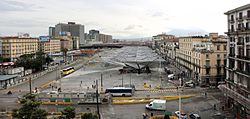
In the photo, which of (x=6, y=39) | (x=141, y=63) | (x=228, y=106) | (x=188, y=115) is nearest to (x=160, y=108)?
(x=188, y=115)

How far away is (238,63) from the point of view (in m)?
34.2

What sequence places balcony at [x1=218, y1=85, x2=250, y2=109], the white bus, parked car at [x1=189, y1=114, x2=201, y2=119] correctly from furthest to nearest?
the white bus
parked car at [x1=189, y1=114, x2=201, y2=119]
balcony at [x1=218, y1=85, x2=250, y2=109]

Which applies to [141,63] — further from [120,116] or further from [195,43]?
[120,116]

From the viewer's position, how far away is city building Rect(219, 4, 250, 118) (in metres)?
31.5

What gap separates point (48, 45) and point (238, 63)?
11707 centimetres

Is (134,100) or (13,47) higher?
(13,47)

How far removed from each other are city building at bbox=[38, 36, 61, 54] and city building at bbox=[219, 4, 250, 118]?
10460 centimetres

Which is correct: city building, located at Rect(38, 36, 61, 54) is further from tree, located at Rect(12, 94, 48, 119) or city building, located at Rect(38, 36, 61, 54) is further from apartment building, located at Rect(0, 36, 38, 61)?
tree, located at Rect(12, 94, 48, 119)

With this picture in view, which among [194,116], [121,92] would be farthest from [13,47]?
[194,116]

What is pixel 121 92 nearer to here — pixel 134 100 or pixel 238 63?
pixel 134 100

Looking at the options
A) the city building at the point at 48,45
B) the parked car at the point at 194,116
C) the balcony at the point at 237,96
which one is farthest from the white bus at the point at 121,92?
the city building at the point at 48,45

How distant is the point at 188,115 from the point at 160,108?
3.98 meters

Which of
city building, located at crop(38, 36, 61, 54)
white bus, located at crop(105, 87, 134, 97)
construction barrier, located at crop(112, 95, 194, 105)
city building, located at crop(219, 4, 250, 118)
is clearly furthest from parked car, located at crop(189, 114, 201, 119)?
city building, located at crop(38, 36, 61, 54)

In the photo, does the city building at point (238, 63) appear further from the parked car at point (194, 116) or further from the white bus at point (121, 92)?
the white bus at point (121, 92)
